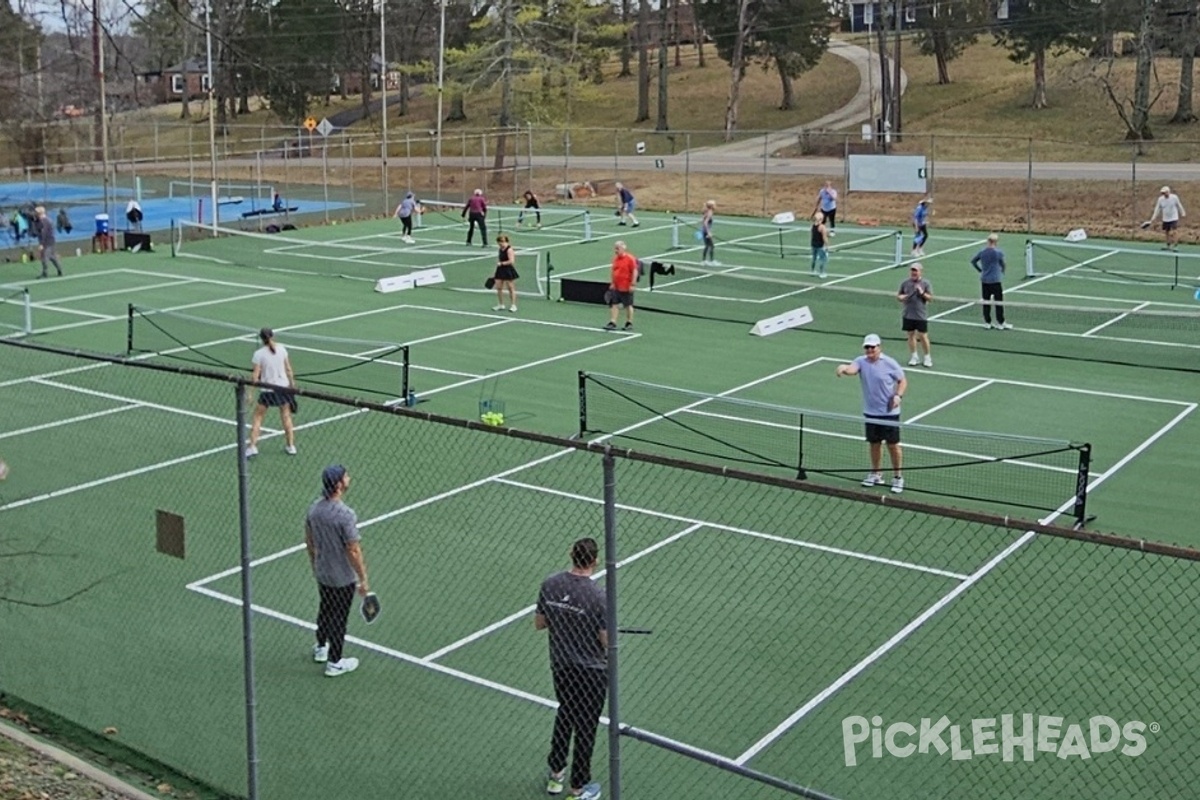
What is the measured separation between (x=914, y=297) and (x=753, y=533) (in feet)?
30.3

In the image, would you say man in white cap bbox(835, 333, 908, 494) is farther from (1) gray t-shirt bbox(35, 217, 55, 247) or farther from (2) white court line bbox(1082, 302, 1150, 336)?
(1) gray t-shirt bbox(35, 217, 55, 247)

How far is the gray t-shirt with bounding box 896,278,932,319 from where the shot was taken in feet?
76.9

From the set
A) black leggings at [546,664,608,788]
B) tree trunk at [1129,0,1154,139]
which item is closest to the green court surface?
black leggings at [546,664,608,788]

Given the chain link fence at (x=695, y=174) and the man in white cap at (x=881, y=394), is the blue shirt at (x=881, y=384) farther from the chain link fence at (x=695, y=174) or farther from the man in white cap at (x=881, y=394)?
the chain link fence at (x=695, y=174)

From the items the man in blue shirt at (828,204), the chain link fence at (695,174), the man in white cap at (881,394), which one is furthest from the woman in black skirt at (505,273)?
the chain link fence at (695,174)

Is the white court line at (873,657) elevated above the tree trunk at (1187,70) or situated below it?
below

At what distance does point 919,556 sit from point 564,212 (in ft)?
124

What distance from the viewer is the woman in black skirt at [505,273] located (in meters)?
29.2

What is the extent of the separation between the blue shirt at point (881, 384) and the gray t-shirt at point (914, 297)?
6.53 m

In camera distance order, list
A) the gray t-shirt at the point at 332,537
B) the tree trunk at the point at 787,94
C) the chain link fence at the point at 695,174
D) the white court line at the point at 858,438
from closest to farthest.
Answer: the gray t-shirt at the point at 332,537 < the white court line at the point at 858,438 < the chain link fence at the point at 695,174 < the tree trunk at the point at 787,94

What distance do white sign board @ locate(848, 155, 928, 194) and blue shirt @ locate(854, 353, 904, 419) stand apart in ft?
111

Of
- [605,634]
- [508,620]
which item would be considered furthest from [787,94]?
[605,634]

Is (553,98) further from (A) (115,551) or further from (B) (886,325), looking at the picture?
(A) (115,551)

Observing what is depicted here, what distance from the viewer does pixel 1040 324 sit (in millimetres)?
28688
